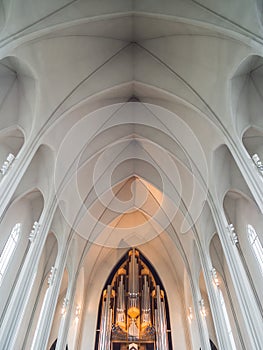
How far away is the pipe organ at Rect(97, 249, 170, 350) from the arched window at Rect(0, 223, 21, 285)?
7.18 m

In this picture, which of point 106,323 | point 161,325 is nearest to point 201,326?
point 161,325

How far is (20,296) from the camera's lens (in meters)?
8.04

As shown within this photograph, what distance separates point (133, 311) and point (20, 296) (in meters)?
8.60

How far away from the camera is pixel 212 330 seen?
1290 cm

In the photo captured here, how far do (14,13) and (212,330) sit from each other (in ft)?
50.3

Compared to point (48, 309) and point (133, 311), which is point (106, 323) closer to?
point (133, 311)

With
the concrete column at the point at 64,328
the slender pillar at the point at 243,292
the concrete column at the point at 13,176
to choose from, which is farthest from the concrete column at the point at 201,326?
the concrete column at the point at 13,176

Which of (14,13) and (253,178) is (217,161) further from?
(14,13)

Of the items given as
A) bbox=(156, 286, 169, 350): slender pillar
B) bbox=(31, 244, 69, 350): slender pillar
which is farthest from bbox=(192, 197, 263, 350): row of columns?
bbox=(31, 244, 69, 350): slender pillar

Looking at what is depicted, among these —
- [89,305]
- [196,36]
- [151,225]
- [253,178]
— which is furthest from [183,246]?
[196,36]

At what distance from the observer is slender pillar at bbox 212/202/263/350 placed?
723 cm

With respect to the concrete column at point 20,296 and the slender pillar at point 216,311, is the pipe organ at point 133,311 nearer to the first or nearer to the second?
the slender pillar at point 216,311

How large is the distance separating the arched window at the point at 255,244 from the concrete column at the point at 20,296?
800 cm

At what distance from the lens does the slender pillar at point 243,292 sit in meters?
7.23
